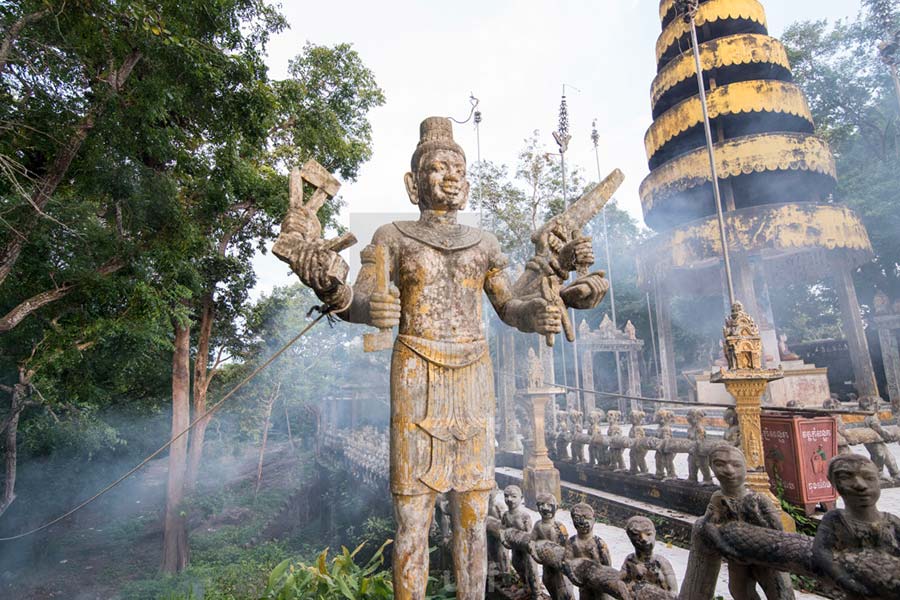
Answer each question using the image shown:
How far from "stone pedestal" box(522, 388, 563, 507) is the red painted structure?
3356 mm

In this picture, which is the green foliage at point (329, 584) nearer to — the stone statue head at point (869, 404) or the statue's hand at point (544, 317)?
the statue's hand at point (544, 317)

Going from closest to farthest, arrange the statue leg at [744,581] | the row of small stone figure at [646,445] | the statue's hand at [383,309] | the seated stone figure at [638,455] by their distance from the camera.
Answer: the statue leg at [744,581] → the statue's hand at [383,309] → the row of small stone figure at [646,445] → the seated stone figure at [638,455]

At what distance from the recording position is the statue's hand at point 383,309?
2.59m

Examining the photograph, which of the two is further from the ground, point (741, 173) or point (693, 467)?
point (741, 173)

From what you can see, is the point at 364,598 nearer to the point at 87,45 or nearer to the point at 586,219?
the point at 586,219

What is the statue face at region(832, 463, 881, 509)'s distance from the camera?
5.87 feet

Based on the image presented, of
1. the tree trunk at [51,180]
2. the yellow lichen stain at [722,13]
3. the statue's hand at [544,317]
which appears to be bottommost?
the statue's hand at [544,317]

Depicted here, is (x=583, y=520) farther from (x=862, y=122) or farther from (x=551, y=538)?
(x=862, y=122)

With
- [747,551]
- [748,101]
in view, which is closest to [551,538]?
[747,551]

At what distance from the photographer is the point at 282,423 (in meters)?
29.5

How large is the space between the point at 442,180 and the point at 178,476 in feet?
35.8

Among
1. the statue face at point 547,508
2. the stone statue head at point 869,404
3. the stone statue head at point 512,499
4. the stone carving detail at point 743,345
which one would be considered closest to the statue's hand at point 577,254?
the statue face at point 547,508

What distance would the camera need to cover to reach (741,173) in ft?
46.4

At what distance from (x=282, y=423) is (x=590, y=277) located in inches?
1164
